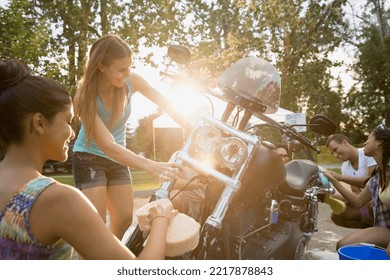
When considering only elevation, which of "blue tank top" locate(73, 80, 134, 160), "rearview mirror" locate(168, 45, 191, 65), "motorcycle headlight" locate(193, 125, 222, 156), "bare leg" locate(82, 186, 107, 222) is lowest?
"bare leg" locate(82, 186, 107, 222)

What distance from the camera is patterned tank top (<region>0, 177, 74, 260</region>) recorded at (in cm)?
106

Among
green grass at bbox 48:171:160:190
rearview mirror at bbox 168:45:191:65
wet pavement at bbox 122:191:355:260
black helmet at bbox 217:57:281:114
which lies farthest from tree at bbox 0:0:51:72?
black helmet at bbox 217:57:281:114

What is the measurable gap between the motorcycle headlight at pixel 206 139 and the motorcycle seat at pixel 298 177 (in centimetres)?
65

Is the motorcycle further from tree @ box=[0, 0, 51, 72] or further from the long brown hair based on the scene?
tree @ box=[0, 0, 51, 72]

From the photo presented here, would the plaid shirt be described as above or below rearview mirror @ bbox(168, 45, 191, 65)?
below

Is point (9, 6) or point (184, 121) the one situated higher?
point (9, 6)

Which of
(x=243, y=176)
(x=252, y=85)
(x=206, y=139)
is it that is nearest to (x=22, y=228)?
(x=206, y=139)

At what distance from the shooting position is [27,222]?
106 cm

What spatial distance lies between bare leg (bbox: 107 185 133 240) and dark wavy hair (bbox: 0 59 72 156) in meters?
1.22
